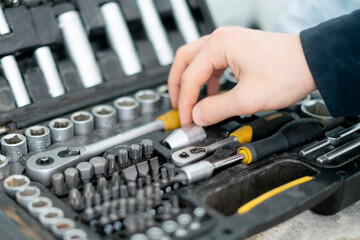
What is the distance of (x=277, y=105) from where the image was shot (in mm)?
789

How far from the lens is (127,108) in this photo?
3.13 feet

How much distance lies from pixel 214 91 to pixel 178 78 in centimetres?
10

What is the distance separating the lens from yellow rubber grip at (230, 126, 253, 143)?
840 mm

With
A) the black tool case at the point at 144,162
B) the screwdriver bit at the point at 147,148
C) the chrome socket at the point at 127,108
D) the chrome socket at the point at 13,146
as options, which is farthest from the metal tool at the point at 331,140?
the chrome socket at the point at 13,146

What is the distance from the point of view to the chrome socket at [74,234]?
0.59m

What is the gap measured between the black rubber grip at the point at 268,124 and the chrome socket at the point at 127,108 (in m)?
0.24

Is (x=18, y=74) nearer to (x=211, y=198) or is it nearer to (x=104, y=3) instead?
(x=104, y=3)

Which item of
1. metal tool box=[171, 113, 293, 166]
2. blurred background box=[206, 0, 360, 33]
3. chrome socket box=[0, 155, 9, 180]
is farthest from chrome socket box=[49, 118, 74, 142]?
blurred background box=[206, 0, 360, 33]

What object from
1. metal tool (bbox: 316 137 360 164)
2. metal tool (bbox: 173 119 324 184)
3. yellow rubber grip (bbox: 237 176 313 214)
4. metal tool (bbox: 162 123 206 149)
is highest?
metal tool (bbox: 162 123 206 149)

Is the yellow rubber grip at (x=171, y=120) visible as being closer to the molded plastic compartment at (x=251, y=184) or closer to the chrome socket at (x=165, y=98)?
the chrome socket at (x=165, y=98)

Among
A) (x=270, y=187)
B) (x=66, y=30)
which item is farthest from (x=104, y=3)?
(x=270, y=187)

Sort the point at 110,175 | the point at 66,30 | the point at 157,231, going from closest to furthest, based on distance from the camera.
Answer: the point at 157,231 → the point at 110,175 → the point at 66,30

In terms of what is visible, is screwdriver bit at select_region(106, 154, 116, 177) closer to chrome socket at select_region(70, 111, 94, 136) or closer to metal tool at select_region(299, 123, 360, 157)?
chrome socket at select_region(70, 111, 94, 136)

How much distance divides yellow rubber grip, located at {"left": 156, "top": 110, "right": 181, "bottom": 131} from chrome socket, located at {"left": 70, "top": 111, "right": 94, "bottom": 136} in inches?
5.0
